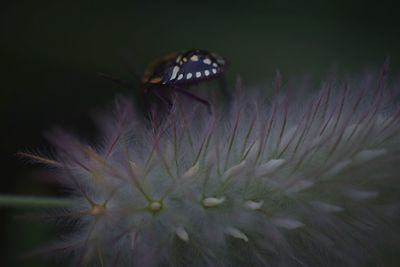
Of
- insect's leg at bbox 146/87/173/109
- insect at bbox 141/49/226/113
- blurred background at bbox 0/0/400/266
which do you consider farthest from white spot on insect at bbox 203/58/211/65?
blurred background at bbox 0/0/400/266

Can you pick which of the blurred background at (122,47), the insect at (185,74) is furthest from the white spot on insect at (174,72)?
the blurred background at (122,47)

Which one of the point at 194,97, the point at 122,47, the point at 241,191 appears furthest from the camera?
the point at 122,47

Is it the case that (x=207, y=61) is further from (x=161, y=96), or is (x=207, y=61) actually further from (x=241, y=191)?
(x=241, y=191)

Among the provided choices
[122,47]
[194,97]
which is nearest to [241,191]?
[194,97]

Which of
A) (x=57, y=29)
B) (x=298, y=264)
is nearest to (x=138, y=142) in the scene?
(x=298, y=264)

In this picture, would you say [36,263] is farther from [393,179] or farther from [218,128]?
[393,179]

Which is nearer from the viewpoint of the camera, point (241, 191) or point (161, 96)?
point (241, 191)
